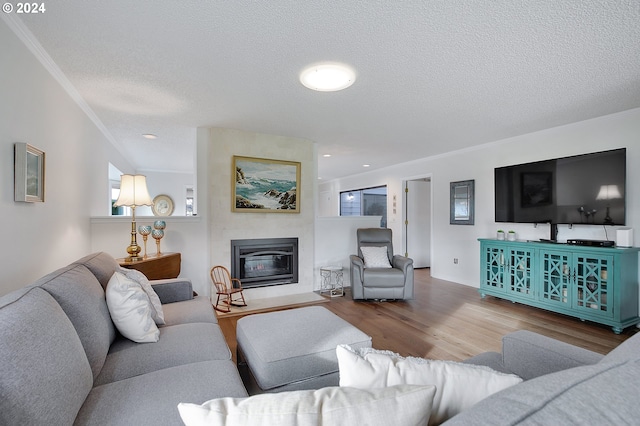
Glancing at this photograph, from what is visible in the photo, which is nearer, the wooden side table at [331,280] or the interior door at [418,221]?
the wooden side table at [331,280]

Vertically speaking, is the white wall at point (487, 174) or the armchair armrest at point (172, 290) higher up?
the white wall at point (487, 174)

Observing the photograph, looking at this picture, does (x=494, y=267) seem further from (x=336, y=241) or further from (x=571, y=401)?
(x=571, y=401)

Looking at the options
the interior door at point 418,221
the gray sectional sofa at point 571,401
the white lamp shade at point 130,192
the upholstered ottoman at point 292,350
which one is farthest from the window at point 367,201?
the gray sectional sofa at point 571,401

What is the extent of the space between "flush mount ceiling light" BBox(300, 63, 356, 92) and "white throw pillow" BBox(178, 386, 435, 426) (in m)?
2.25

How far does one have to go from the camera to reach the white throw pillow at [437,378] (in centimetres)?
70

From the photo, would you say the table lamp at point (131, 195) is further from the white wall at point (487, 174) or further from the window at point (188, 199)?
the window at point (188, 199)

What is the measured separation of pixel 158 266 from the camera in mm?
3117

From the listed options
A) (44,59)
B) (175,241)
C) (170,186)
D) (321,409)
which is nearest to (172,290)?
(175,241)

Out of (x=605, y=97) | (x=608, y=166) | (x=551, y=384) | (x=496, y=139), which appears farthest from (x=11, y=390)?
(x=496, y=139)

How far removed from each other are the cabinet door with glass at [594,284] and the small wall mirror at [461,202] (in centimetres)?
178

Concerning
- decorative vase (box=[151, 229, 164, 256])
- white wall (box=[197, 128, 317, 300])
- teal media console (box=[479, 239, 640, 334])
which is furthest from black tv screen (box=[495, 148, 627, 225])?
decorative vase (box=[151, 229, 164, 256])

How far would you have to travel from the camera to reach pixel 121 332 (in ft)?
5.35

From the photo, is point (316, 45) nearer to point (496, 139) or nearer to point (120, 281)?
point (120, 281)

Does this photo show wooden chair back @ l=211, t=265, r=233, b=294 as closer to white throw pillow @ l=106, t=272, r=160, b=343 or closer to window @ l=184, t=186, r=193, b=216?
white throw pillow @ l=106, t=272, r=160, b=343
